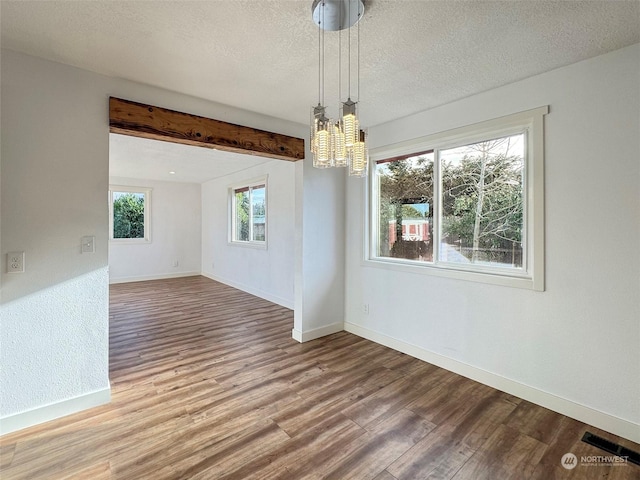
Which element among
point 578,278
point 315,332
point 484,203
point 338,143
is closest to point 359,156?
point 338,143

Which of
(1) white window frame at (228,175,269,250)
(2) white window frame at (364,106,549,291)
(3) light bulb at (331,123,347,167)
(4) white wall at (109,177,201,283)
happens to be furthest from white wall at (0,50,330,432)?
(4) white wall at (109,177,201,283)

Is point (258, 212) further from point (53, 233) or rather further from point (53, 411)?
point (53, 411)

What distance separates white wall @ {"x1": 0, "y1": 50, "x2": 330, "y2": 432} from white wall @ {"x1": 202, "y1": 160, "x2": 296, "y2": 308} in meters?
2.79

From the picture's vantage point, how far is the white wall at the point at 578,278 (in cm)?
194

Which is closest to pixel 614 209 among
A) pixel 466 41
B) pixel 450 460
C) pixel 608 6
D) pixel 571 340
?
pixel 571 340

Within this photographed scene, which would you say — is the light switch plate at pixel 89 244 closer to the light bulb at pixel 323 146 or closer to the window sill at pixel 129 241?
the light bulb at pixel 323 146

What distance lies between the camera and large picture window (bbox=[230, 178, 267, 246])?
5730 mm

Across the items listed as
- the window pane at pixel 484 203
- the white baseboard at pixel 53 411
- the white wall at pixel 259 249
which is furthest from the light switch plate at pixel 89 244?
the window pane at pixel 484 203

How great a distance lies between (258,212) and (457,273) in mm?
4067

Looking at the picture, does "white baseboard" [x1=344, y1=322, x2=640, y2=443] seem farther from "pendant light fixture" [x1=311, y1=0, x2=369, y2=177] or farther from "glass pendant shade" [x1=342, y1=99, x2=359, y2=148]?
"glass pendant shade" [x1=342, y1=99, x2=359, y2=148]

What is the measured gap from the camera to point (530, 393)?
7.71 feet

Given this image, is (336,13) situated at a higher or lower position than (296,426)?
higher

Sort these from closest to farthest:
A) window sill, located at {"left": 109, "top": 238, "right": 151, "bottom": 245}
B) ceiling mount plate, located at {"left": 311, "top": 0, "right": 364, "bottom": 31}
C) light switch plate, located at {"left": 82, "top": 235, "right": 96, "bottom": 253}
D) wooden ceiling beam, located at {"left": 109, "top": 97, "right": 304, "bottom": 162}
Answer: ceiling mount plate, located at {"left": 311, "top": 0, "right": 364, "bottom": 31}, light switch plate, located at {"left": 82, "top": 235, "right": 96, "bottom": 253}, wooden ceiling beam, located at {"left": 109, "top": 97, "right": 304, "bottom": 162}, window sill, located at {"left": 109, "top": 238, "right": 151, "bottom": 245}

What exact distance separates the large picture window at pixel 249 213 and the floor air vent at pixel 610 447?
4.69 metres
